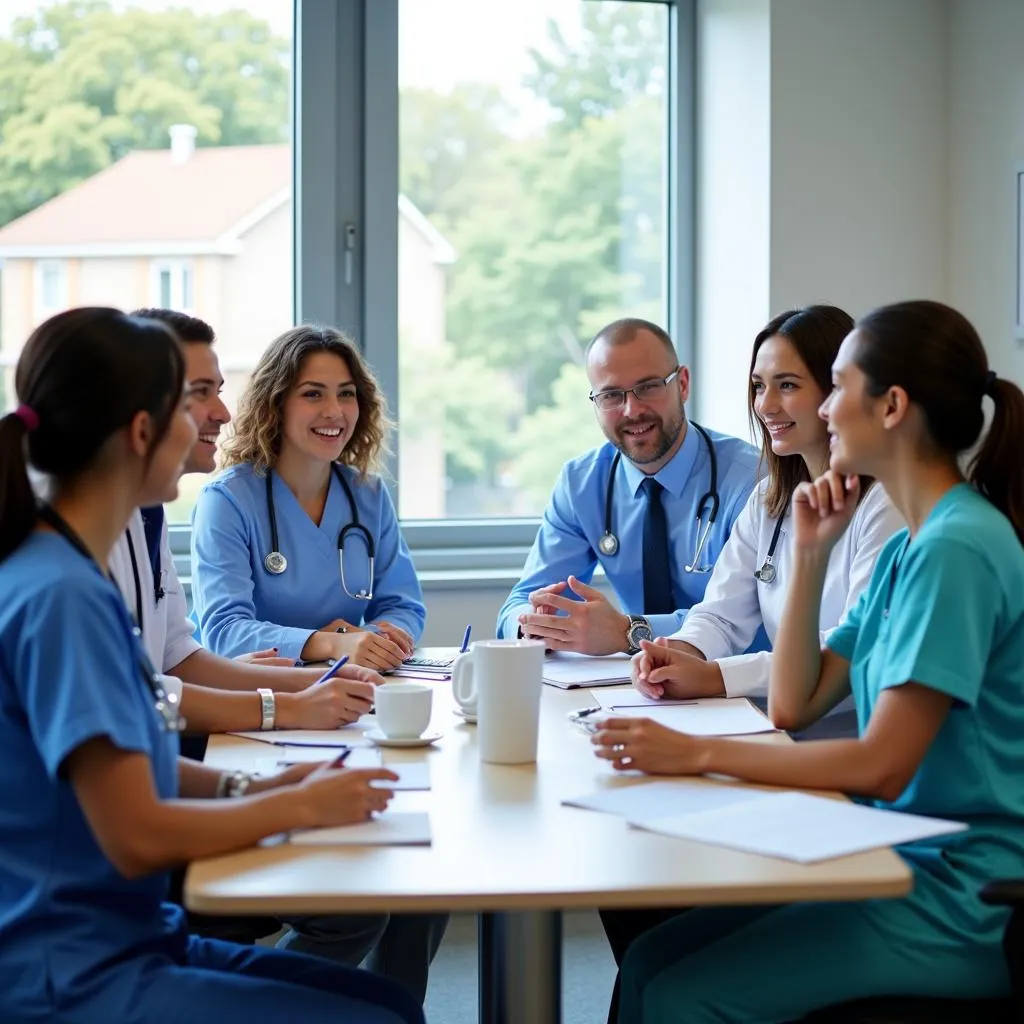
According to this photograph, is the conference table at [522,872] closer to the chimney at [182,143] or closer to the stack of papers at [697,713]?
the stack of papers at [697,713]

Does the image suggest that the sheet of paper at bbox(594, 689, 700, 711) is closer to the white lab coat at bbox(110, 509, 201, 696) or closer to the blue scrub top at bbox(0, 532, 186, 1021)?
the white lab coat at bbox(110, 509, 201, 696)

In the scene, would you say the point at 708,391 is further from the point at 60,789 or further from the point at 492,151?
the point at 60,789

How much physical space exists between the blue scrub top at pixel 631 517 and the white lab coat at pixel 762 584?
347 mm

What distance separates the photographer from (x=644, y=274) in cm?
400

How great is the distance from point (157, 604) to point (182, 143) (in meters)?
1.82

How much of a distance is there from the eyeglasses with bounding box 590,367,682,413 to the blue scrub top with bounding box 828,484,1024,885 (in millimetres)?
1288

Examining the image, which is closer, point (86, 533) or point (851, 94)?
point (86, 533)

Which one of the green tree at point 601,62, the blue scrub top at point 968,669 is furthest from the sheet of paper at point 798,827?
the green tree at point 601,62

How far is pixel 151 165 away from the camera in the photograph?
3.56m

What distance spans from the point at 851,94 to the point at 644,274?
76 cm

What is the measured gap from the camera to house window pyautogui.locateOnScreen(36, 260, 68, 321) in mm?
3521

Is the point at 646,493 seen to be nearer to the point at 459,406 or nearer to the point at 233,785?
the point at 459,406

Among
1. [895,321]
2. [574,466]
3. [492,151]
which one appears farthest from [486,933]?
[492,151]

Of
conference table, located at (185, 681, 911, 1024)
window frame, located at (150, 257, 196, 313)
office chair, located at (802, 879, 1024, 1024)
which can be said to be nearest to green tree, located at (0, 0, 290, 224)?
window frame, located at (150, 257, 196, 313)
